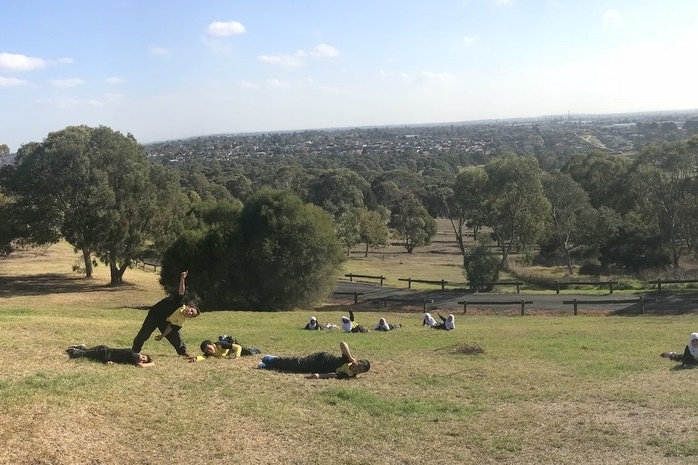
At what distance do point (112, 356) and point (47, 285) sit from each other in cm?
3210

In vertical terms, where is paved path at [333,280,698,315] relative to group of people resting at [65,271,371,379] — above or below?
below

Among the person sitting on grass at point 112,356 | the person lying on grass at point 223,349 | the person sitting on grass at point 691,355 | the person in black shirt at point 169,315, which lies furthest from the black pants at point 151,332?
the person sitting on grass at point 691,355

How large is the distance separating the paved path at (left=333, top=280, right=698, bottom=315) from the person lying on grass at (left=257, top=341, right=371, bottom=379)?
838 inches

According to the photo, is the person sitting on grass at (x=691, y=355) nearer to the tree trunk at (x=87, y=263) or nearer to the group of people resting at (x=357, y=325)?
the group of people resting at (x=357, y=325)

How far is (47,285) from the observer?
4134 centimetres

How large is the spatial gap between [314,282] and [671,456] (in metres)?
25.9

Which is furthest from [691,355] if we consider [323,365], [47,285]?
[47,285]

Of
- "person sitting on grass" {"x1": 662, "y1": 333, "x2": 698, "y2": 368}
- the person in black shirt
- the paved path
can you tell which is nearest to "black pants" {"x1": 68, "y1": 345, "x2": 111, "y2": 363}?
the person in black shirt

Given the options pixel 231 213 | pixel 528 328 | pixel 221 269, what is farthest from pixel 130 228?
pixel 528 328

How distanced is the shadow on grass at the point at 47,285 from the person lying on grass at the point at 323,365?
1158 inches

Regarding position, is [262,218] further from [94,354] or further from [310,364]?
[310,364]

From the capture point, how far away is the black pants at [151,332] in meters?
13.4

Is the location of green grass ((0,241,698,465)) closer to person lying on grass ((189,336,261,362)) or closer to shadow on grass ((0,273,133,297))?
person lying on grass ((189,336,261,362))

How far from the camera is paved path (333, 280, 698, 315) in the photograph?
31578 millimetres
